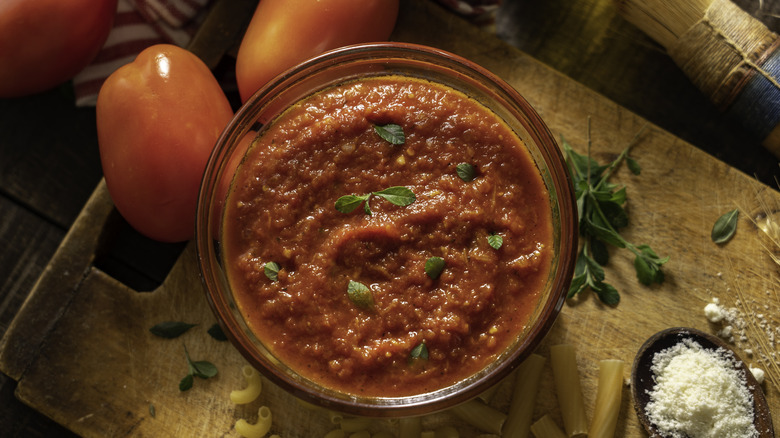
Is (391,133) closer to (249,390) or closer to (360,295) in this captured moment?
(360,295)

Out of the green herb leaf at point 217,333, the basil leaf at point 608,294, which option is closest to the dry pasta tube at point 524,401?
the basil leaf at point 608,294

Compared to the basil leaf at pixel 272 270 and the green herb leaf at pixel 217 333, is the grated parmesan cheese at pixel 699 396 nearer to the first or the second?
the basil leaf at pixel 272 270

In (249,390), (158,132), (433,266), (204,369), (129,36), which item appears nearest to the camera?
(433,266)

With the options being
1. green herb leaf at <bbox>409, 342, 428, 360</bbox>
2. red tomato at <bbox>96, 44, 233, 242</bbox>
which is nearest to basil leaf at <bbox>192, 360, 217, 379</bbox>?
red tomato at <bbox>96, 44, 233, 242</bbox>

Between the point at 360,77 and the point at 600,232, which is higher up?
the point at 360,77

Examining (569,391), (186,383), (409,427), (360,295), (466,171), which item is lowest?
(186,383)

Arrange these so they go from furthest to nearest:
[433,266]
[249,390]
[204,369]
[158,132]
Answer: [204,369] < [249,390] < [158,132] < [433,266]

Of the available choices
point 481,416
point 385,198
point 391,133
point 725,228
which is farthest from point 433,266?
point 725,228
